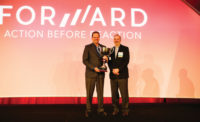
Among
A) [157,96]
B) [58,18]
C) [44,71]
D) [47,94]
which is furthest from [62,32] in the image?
[157,96]

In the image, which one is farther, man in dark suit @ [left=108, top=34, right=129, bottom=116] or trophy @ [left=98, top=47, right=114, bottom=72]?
man in dark suit @ [left=108, top=34, right=129, bottom=116]

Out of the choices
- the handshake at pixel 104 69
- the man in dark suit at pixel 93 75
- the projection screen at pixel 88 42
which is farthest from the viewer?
the projection screen at pixel 88 42

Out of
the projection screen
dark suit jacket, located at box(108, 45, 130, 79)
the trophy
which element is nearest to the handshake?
the trophy

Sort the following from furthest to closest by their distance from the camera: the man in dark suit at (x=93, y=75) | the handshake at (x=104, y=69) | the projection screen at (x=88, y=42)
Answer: the projection screen at (x=88, y=42)
the man in dark suit at (x=93, y=75)
the handshake at (x=104, y=69)

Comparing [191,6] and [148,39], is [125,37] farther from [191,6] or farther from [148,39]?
[191,6]

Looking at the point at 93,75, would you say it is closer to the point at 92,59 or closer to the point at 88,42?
the point at 92,59

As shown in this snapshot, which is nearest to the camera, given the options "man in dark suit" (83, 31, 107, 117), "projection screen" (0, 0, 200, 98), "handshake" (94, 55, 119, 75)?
"handshake" (94, 55, 119, 75)

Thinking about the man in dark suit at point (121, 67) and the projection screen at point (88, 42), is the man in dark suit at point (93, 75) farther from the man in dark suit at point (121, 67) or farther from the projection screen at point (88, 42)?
the projection screen at point (88, 42)

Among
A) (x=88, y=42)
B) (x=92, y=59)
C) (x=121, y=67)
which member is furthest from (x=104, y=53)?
(x=88, y=42)

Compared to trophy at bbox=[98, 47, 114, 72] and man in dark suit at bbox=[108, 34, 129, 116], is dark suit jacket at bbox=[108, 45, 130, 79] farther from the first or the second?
trophy at bbox=[98, 47, 114, 72]

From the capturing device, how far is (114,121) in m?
3.19

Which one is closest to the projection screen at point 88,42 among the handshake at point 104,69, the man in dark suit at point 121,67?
the man in dark suit at point 121,67

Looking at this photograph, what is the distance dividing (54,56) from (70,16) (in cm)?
87

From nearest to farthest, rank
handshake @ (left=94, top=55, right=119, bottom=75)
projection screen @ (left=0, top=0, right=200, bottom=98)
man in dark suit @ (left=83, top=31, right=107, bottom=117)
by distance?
handshake @ (left=94, top=55, right=119, bottom=75), man in dark suit @ (left=83, top=31, right=107, bottom=117), projection screen @ (left=0, top=0, right=200, bottom=98)
